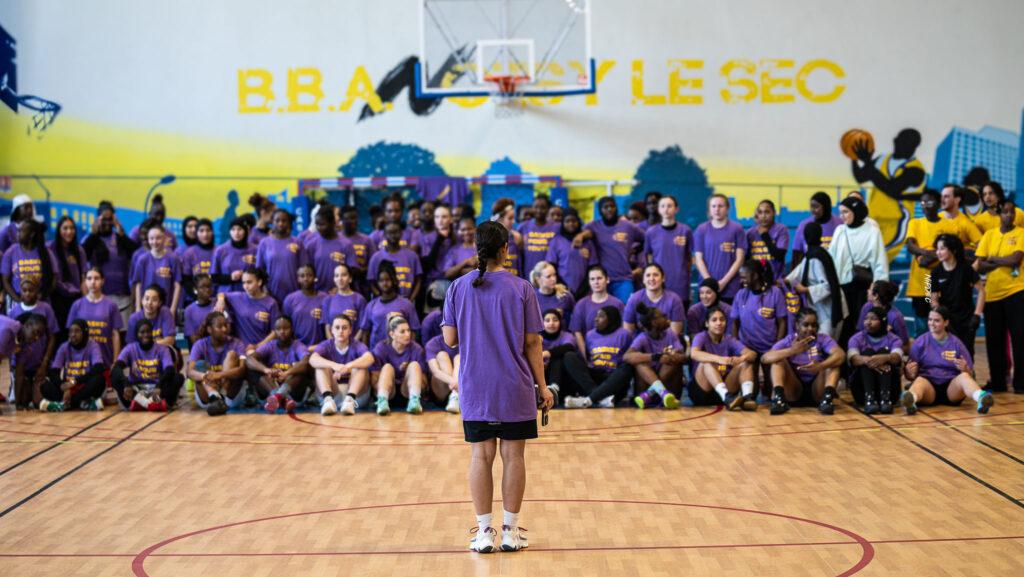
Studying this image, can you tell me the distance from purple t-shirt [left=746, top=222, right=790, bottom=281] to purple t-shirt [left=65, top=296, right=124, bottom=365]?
19.4 feet

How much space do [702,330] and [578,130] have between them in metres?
5.45

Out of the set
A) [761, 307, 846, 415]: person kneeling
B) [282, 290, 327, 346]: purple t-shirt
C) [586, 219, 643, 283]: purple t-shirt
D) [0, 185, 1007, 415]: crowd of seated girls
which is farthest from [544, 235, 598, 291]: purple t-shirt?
[282, 290, 327, 346]: purple t-shirt

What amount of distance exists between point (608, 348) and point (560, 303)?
0.69 meters

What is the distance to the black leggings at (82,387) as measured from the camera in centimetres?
966

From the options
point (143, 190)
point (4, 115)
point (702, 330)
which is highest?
point (4, 115)

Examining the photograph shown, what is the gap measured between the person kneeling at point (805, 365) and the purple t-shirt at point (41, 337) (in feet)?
20.3

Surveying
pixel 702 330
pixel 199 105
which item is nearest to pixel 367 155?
pixel 199 105

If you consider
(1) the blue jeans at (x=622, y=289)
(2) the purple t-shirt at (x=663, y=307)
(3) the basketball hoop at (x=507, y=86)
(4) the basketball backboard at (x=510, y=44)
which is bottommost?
(2) the purple t-shirt at (x=663, y=307)

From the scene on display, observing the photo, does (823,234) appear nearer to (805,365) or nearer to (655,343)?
(805,365)

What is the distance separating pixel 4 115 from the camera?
15.4 metres

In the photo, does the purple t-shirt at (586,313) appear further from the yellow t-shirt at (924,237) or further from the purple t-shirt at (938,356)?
the yellow t-shirt at (924,237)

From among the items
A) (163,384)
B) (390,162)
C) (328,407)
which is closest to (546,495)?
(328,407)

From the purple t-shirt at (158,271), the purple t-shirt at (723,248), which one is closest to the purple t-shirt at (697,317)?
the purple t-shirt at (723,248)

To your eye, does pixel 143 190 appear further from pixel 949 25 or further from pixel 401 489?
pixel 949 25
